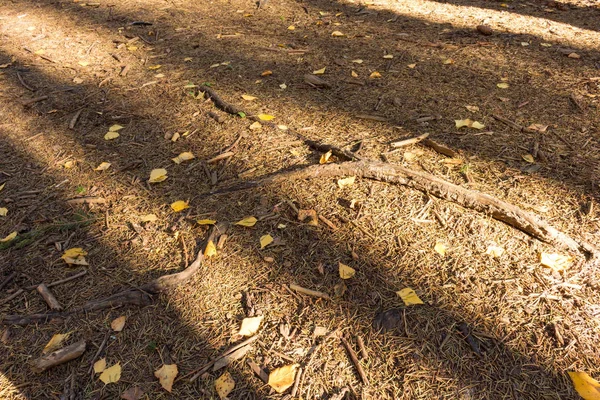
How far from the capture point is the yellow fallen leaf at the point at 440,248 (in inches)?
90.4

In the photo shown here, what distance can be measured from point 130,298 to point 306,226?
1.03 metres

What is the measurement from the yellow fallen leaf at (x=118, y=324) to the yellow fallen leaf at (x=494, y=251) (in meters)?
1.93

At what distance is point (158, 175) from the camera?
2.96m

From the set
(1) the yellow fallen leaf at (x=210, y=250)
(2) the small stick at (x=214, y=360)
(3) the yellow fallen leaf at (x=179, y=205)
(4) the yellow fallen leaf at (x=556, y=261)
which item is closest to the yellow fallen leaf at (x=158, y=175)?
(3) the yellow fallen leaf at (x=179, y=205)

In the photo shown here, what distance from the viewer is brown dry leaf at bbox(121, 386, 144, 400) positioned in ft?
5.92

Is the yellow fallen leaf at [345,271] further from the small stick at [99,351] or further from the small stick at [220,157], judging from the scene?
the small stick at [220,157]

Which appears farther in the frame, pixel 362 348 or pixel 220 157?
pixel 220 157

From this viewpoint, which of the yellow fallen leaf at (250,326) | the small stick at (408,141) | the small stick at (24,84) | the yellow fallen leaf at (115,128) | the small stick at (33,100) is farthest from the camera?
the small stick at (24,84)

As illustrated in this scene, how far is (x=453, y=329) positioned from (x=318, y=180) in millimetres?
1245

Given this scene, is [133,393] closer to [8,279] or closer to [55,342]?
[55,342]

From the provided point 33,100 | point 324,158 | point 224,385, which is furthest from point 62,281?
point 33,100

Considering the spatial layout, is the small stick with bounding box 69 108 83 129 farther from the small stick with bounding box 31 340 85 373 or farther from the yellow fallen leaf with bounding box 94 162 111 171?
the small stick with bounding box 31 340 85 373

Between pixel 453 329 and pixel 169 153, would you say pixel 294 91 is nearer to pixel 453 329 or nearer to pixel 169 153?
pixel 169 153

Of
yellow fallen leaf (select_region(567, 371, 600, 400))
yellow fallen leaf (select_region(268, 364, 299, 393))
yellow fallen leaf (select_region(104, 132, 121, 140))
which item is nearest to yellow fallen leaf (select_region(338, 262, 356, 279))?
yellow fallen leaf (select_region(268, 364, 299, 393))
